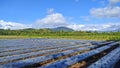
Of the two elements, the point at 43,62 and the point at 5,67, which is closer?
the point at 5,67

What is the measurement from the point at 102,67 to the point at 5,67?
2986mm

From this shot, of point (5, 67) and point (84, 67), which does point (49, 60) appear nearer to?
point (84, 67)

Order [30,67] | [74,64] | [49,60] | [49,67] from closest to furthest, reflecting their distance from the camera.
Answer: [49,67], [30,67], [74,64], [49,60]

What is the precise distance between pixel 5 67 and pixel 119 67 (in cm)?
380

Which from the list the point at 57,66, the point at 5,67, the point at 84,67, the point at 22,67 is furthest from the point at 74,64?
the point at 5,67

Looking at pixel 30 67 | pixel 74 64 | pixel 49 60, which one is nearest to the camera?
pixel 30 67

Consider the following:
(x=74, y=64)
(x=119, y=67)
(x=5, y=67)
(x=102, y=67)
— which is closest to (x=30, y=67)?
(x=5, y=67)

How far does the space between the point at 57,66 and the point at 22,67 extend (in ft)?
3.56

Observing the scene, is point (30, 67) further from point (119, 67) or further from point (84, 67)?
point (119, 67)

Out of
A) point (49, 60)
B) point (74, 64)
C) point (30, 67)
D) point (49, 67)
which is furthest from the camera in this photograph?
point (49, 60)

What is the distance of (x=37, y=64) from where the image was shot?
796cm

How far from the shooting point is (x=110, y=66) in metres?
7.58

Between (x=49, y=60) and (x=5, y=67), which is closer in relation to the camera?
(x=5, y=67)

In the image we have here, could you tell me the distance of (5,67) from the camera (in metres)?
6.73
